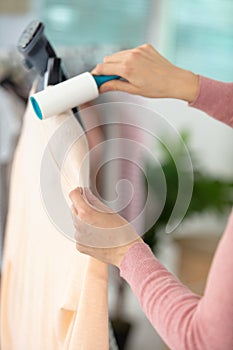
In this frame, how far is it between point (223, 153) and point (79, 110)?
1611 millimetres

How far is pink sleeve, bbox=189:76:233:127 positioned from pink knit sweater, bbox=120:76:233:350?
0.86ft

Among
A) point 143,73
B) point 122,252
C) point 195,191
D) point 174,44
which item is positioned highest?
point 143,73

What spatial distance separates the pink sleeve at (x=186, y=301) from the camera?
0.58 metres

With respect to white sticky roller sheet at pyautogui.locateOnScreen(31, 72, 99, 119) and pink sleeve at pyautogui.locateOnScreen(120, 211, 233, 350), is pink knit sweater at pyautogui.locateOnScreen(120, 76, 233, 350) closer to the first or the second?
pink sleeve at pyautogui.locateOnScreen(120, 211, 233, 350)

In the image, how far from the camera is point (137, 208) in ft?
4.17

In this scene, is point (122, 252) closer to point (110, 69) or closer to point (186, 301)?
point (186, 301)

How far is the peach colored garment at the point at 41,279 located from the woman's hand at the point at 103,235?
4cm

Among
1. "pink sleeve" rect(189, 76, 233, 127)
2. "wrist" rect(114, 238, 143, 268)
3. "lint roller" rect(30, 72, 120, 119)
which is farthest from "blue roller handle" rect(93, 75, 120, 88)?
"wrist" rect(114, 238, 143, 268)

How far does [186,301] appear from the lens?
2.06ft

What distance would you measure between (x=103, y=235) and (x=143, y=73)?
0.74 ft

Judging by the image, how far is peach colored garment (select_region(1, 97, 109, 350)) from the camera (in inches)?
29.7

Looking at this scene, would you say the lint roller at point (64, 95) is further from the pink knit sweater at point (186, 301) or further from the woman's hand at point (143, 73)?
the pink knit sweater at point (186, 301)

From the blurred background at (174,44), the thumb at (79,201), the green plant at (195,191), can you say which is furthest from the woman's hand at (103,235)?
the blurred background at (174,44)

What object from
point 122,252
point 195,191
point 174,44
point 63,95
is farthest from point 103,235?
point 174,44
